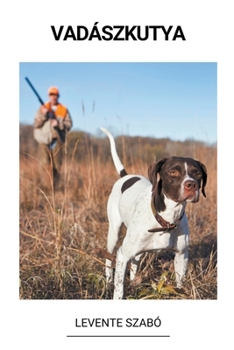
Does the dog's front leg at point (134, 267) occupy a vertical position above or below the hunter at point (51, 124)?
below

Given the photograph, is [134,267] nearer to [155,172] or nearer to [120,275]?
[120,275]

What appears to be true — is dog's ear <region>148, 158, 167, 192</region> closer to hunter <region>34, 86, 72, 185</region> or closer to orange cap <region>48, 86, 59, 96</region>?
hunter <region>34, 86, 72, 185</region>

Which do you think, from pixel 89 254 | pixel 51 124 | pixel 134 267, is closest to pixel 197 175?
pixel 134 267

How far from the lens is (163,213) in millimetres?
3711

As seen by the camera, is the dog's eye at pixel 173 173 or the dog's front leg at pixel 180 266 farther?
the dog's front leg at pixel 180 266

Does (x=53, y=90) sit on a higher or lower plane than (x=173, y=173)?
higher

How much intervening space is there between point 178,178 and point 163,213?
1.12 ft

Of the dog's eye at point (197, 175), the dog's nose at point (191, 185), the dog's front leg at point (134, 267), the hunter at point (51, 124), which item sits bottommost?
the dog's front leg at point (134, 267)

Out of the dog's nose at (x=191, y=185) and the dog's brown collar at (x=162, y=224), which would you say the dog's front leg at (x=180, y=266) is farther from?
the dog's nose at (x=191, y=185)

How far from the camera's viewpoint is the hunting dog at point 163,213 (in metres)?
3.54

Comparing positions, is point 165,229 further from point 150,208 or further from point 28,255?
point 28,255

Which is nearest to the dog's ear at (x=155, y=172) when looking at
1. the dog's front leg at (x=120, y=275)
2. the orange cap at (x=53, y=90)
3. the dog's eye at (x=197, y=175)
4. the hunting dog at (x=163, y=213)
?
the hunting dog at (x=163, y=213)

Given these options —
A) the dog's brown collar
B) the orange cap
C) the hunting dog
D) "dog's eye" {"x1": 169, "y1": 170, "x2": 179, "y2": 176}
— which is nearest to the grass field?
the hunting dog

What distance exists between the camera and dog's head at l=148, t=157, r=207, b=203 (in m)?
3.45
